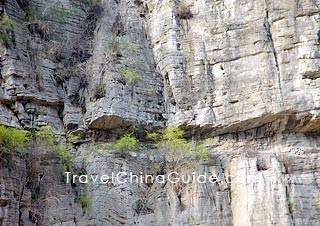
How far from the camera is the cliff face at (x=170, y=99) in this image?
13352mm

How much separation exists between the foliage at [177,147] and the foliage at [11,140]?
3.54m

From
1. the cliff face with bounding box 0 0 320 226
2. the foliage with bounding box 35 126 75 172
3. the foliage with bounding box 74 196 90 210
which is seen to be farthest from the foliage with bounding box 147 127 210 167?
the foliage with bounding box 74 196 90 210

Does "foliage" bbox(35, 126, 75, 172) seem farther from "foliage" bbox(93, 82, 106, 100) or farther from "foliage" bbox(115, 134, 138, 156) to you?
"foliage" bbox(93, 82, 106, 100)

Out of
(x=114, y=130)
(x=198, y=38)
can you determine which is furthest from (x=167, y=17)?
(x=114, y=130)

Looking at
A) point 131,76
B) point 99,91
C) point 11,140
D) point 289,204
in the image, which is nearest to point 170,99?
point 131,76

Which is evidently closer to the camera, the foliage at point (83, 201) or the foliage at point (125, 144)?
the foliage at point (83, 201)

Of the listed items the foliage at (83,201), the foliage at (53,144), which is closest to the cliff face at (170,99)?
the foliage at (83,201)

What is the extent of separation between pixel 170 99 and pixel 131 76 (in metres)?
1.27

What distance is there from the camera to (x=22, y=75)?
586 inches

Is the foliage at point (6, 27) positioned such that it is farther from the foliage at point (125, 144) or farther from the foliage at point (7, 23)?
the foliage at point (125, 144)

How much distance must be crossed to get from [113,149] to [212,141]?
2.69 m

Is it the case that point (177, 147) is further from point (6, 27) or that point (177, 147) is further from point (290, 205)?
point (6, 27)

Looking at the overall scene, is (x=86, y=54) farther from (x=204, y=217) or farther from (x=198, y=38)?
(x=204, y=217)

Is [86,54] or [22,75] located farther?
[86,54]
